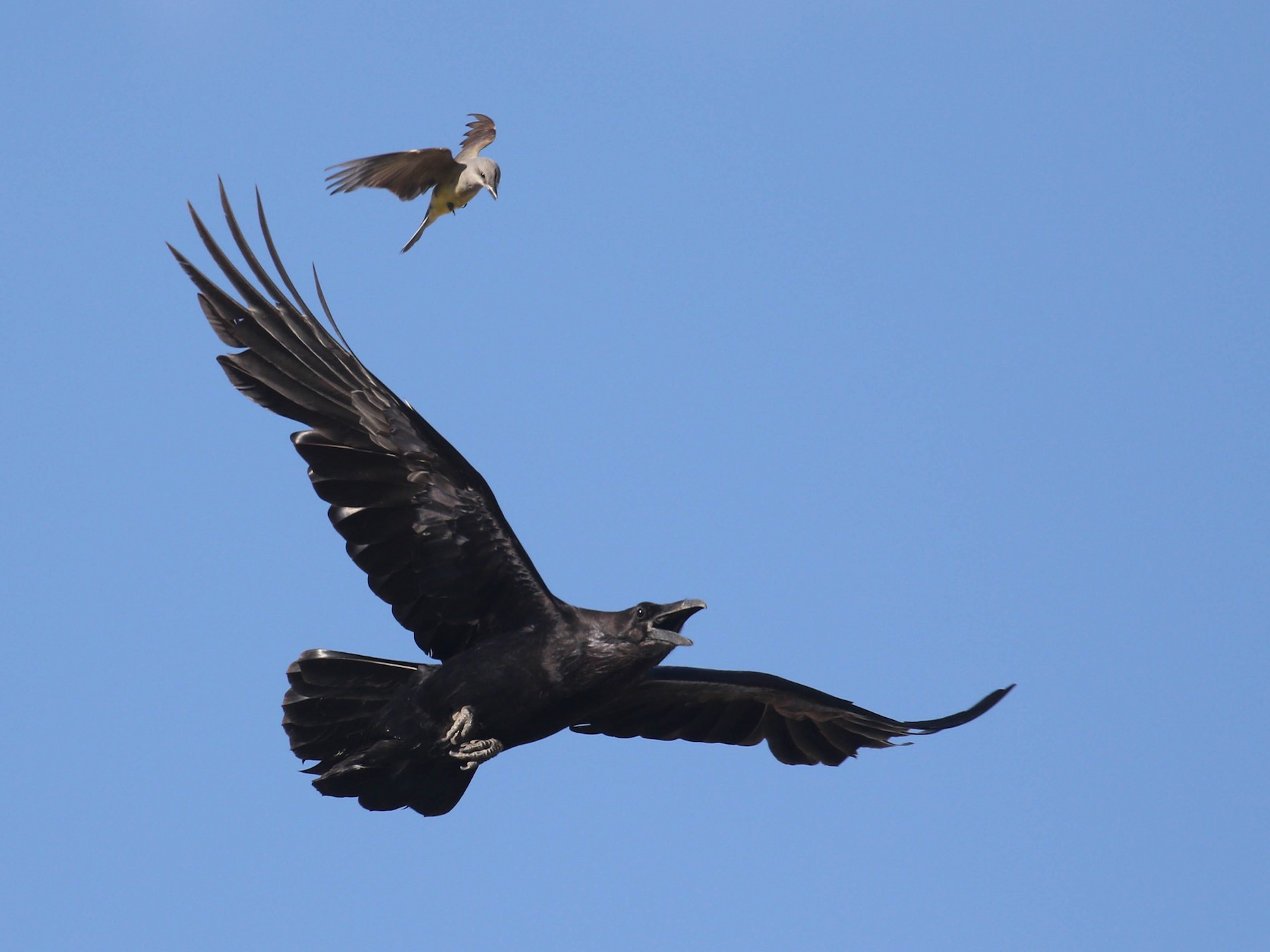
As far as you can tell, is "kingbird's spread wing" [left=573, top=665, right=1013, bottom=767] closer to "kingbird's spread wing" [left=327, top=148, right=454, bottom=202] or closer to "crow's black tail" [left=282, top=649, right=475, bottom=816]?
"crow's black tail" [left=282, top=649, right=475, bottom=816]

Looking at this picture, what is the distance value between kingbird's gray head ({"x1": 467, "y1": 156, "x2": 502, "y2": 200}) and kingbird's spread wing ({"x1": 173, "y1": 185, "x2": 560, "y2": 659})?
11.1 ft

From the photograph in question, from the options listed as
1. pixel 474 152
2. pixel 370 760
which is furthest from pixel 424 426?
pixel 474 152

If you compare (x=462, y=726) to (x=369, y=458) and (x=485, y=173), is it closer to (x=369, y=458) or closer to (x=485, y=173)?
(x=369, y=458)

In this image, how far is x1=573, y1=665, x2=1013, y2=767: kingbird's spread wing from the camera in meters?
11.2

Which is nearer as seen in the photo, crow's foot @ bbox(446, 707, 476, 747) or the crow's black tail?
crow's foot @ bbox(446, 707, 476, 747)

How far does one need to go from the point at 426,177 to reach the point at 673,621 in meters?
4.86

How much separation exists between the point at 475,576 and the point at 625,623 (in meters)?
0.94

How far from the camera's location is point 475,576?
9.98 metres

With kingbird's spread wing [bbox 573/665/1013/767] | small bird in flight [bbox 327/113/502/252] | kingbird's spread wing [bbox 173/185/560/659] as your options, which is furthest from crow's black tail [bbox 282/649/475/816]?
small bird in flight [bbox 327/113/502/252]

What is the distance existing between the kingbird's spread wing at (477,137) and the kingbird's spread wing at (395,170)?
0.33 metres

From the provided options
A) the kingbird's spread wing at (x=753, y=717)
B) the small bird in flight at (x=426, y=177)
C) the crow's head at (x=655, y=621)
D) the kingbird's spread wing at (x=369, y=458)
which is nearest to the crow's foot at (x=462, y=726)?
the kingbird's spread wing at (x=369, y=458)

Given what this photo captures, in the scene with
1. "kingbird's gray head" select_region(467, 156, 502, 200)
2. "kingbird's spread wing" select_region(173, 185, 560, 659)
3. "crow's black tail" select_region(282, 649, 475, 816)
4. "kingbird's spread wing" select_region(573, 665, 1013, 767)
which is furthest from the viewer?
"kingbird's gray head" select_region(467, 156, 502, 200)

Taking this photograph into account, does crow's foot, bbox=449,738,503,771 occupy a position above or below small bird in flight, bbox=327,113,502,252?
below

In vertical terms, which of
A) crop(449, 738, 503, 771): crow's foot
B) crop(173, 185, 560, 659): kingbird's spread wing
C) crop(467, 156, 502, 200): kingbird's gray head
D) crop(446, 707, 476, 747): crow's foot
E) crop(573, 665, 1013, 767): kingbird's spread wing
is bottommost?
crop(449, 738, 503, 771): crow's foot
